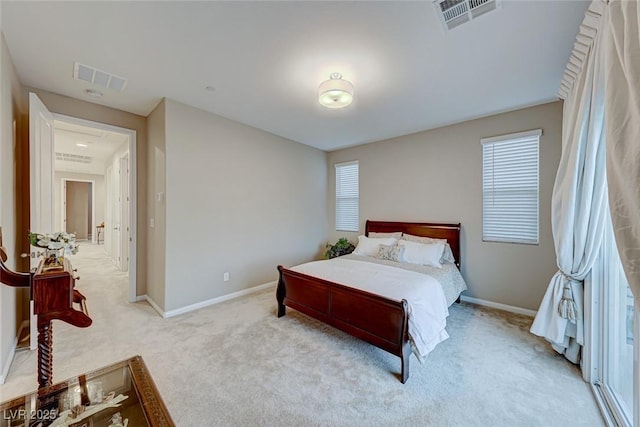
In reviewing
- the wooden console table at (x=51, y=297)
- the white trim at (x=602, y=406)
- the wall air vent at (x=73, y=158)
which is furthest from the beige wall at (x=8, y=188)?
the wall air vent at (x=73, y=158)

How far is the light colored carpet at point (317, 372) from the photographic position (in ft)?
5.53

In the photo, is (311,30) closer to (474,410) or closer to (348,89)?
(348,89)

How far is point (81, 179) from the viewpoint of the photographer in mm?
8531

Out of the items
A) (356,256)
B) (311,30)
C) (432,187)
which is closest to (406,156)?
(432,187)

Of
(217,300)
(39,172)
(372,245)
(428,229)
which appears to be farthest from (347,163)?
(39,172)

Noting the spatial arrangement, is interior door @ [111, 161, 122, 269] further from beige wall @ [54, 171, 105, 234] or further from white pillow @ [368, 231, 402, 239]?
white pillow @ [368, 231, 402, 239]

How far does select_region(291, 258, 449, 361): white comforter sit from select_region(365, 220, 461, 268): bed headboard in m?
1.20

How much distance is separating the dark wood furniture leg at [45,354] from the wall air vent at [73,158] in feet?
23.4

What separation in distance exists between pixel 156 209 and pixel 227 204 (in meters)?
0.89

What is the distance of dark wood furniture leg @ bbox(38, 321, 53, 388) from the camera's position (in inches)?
50.1

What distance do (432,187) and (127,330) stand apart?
14.6 feet

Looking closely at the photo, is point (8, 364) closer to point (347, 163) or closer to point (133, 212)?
point (133, 212)

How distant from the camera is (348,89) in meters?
2.39

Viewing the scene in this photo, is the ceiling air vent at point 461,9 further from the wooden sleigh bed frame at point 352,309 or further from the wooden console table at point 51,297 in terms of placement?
the wooden console table at point 51,297
